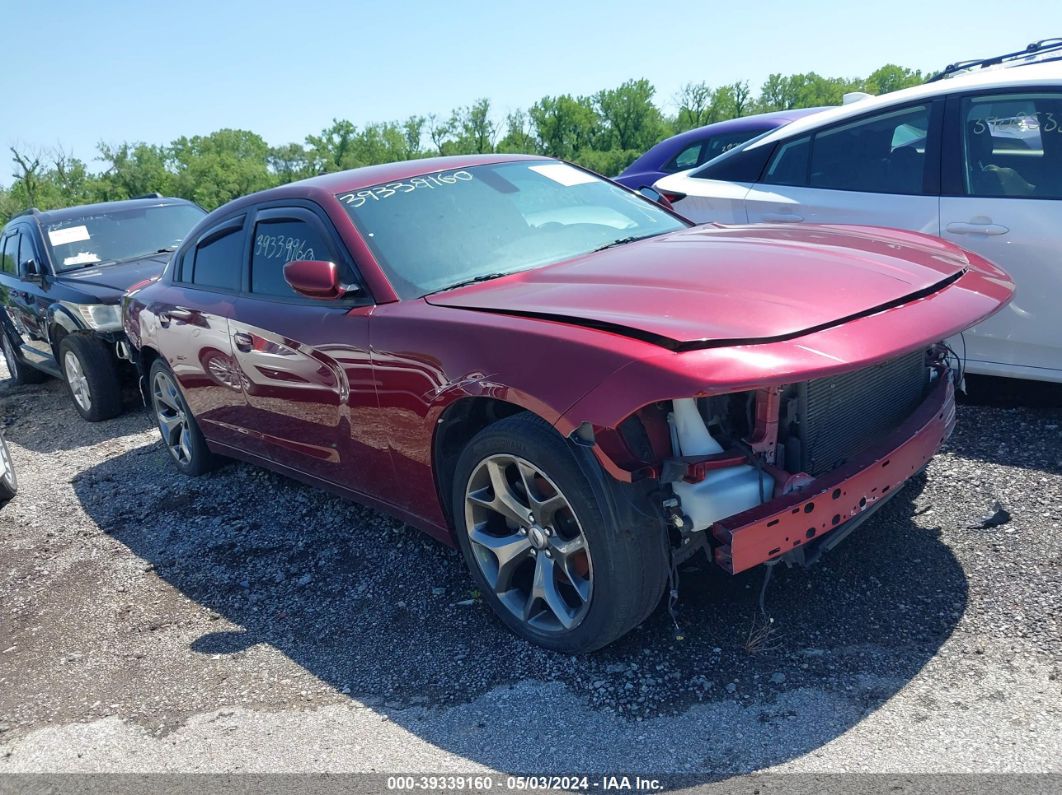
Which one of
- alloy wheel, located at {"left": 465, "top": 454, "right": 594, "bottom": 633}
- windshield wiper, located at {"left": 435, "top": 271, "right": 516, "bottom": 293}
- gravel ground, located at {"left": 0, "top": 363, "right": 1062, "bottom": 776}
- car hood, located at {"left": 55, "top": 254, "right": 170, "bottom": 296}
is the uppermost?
windshield wiper, located at {"left": 435, "top": 271, "right": 516, "bottom": 293}

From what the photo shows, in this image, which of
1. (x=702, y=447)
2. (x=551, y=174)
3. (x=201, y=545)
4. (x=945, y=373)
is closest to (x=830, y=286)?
(x=702, y=447)

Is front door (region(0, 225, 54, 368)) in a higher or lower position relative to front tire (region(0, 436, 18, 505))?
higher

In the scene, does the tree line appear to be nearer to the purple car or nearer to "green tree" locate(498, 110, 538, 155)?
"green tree" locate(498, 110, 538, 155)

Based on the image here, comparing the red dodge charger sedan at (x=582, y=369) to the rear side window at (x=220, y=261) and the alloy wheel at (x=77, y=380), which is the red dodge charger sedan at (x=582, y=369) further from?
the alloy wheel at (x=77, y=380)

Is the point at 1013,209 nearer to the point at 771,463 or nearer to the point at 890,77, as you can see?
the point at 771,463

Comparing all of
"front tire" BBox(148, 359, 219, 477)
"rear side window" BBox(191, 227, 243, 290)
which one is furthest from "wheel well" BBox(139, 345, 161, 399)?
"rear side window" BBox(191, 227, 243, 290)

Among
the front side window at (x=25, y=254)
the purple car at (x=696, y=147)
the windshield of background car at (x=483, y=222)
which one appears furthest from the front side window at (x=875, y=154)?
the front side window at (x=25, y=254)

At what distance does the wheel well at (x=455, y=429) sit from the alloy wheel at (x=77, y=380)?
515 centimetres

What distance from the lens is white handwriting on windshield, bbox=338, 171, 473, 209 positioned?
3889 mm

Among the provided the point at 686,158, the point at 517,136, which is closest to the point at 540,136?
the point at 517,136

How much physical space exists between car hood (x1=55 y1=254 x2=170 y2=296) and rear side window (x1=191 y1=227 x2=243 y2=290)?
259 cm

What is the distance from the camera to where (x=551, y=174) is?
4.38m

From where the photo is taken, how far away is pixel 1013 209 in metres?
4.21

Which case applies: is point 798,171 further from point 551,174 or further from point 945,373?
point 945,373
